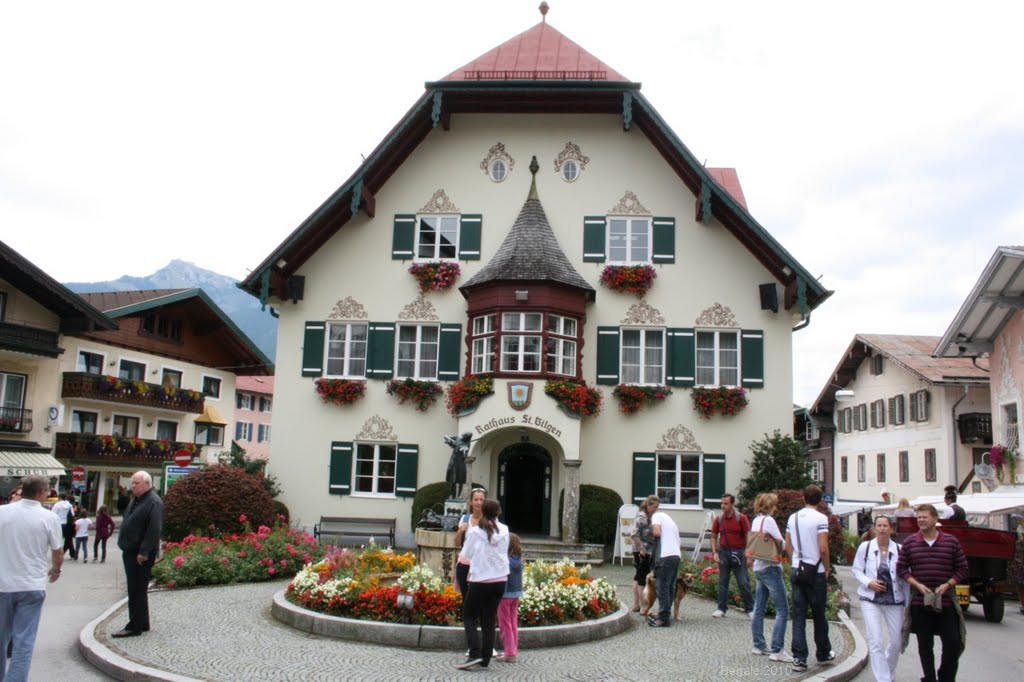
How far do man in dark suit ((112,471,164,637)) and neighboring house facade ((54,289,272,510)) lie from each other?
27.0m

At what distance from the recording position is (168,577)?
15.0 meters

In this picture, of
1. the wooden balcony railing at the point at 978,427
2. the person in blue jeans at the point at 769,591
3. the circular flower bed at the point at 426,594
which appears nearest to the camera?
the person in blue jeans at the point at 769,591

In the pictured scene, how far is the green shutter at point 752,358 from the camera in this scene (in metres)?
22.9

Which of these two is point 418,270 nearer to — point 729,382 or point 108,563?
point 729,382

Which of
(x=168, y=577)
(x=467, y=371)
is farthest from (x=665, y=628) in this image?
(x=467, y=371)

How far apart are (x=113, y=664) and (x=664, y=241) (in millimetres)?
17446

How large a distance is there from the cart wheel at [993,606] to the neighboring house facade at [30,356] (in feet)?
98.3

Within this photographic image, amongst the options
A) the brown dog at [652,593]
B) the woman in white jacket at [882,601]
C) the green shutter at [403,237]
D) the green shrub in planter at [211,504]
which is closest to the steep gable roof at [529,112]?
the green shutter at [403,237]

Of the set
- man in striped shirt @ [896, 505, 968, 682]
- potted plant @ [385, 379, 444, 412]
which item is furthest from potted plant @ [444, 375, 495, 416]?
man in striped shirt @ [896, 505, 968, 682]

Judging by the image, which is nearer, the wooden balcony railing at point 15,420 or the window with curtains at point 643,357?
the window with curtains at point 643,357

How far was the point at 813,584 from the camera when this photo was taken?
9797mm

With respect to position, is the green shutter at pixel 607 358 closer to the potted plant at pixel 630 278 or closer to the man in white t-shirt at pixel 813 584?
the potted plant at pixel 630 278

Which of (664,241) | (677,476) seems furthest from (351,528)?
(664,241)

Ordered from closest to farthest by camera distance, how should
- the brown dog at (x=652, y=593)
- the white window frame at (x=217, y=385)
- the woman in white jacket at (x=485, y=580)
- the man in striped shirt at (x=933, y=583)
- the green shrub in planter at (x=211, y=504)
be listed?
the man in striped shirt at (x=933, y=583) → the woman in white jacket at (x=485, y=580) → the brown dog at (x=652, y=593) → the green shrub in planter at (x=211, y=504) → the white window frame at (x=217, y=385)
